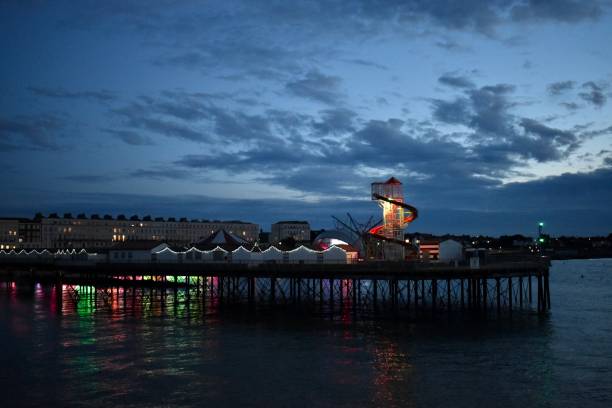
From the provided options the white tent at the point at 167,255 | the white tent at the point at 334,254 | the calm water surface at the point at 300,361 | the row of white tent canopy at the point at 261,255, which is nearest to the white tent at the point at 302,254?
the row of white tent canopy at the point at 261,255

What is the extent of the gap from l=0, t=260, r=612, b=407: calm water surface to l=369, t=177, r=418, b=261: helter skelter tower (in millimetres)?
29707

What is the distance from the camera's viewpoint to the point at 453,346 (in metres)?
40.1

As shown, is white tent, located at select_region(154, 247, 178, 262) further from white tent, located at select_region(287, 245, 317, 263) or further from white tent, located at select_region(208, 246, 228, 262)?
white tent, located at select_region(287, 245, 317, 263)

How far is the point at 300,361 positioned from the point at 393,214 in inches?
1982

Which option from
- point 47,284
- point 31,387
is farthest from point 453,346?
point 47,284

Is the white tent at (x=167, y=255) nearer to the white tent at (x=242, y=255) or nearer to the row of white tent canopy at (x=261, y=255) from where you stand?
the row of white tent canopy at (x=261, y=255)

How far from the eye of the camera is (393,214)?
84.1 meters

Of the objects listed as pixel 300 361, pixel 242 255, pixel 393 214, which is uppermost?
pixel 393 214

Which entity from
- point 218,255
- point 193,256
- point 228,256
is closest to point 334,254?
point 228,256

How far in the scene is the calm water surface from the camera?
28844 mm

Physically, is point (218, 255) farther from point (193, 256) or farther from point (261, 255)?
point (261, 255)

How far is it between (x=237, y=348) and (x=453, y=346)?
13512 millimetres

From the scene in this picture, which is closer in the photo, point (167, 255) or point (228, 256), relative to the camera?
point (228, 256)

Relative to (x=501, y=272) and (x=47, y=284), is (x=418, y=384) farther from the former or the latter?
(x=47, y=284)
